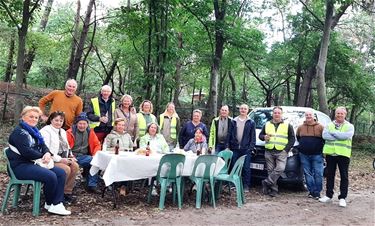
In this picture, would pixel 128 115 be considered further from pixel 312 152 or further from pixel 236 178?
pixel 312 152

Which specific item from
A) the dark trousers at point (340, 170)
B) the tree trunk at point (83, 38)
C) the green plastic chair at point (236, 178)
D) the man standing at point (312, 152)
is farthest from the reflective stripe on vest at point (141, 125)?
the tree trunk at point (83, 38)

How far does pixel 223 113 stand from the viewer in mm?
8023

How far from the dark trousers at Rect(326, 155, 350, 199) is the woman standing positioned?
367cm

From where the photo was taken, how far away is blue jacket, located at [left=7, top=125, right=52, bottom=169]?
17.0 ft

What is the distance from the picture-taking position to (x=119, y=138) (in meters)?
6.86

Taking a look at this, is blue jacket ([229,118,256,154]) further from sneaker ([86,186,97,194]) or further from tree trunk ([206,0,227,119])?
tree trunk ([206,0,227,119])

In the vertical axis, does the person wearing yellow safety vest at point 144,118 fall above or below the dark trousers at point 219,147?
above

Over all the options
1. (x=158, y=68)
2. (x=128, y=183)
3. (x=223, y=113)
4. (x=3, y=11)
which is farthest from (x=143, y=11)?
(x=128, y=183)

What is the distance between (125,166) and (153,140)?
1.17 metres

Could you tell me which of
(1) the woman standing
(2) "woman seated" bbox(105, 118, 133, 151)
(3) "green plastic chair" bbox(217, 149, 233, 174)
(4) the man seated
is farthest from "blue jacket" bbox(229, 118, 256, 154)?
(4) the man seated

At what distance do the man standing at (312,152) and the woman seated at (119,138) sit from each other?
3.37 m

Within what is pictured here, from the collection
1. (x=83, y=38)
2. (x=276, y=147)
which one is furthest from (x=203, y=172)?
(x=83, y=38)

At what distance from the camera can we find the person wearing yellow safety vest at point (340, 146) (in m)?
7.05

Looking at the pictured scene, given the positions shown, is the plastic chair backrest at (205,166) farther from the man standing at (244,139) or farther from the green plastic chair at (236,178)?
the man standing at (244,139)
